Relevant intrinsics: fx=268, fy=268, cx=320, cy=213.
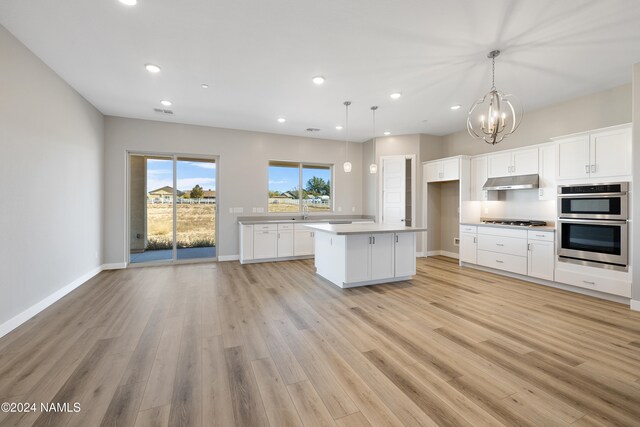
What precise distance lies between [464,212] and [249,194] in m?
4.79

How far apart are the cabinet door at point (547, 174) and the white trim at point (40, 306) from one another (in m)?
7.22

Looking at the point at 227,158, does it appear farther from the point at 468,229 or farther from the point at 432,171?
the point at 468,229

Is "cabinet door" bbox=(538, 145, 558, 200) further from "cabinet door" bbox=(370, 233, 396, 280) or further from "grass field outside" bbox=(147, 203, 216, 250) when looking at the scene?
"grass field outside" bbox=(147, 203, 216, 250)

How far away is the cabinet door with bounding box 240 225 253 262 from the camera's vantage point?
18.8 ft

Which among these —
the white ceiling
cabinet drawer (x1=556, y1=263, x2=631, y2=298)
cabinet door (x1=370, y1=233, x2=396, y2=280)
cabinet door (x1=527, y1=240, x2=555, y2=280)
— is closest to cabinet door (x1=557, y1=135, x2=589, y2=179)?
the white ceiling

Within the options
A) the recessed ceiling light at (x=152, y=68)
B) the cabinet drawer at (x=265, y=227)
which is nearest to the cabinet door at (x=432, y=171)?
the cabinet drawer at (x=265, y=227)

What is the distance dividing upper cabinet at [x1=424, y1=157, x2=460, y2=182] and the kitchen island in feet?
7.57

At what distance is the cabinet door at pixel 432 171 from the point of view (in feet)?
20.4

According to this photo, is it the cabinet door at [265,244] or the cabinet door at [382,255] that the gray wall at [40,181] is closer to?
the cabinet door at [265,244]

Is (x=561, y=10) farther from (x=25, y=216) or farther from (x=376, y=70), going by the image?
(x=25, y=216)

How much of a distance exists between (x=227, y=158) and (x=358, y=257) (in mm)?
3856

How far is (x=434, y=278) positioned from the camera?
15.4 feet

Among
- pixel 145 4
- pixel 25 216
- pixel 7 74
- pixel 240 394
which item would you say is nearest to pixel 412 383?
pixel 240 394

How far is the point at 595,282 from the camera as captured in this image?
367 centimetres
